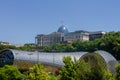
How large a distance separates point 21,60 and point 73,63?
42723 millimetres

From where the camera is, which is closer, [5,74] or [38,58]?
[5,74]

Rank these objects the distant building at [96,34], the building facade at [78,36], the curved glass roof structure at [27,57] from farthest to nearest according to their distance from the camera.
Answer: the building facade at [78,36], the distant building at [96,34], the curved glass roof structure at [27,57]

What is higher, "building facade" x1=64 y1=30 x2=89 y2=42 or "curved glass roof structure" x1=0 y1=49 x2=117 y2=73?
"building facade" x1=64 y1=30 x2=89 y2=42

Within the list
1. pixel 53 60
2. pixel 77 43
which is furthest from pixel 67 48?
pixel 53 60

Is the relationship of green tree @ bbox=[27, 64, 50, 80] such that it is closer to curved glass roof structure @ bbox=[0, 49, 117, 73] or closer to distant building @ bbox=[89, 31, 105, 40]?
curved glass roof structure @ bbox=[0, 49, 117, 73]

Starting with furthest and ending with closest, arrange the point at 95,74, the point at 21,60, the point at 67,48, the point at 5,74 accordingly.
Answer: the point at 67,48
the point at 21,60
the point at 5,74
the point at 95,74

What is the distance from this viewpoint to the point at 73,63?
3092cm

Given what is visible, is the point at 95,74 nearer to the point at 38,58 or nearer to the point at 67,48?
the point at 38,58

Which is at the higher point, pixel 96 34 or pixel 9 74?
pixel 96 34

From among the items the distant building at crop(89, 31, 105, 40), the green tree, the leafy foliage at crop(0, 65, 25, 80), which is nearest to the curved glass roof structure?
the leafy foliage at crop(0, 65, 25, 80)

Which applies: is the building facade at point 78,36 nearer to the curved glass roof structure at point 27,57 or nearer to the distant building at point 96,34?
the distant building at point 96,34

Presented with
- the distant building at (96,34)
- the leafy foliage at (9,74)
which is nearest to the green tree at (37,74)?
the leafy foliage at (9,74)

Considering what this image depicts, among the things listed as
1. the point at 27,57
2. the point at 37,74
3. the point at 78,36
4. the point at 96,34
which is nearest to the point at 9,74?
the point at 37,74

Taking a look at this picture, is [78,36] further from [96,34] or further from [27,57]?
[27,57]
